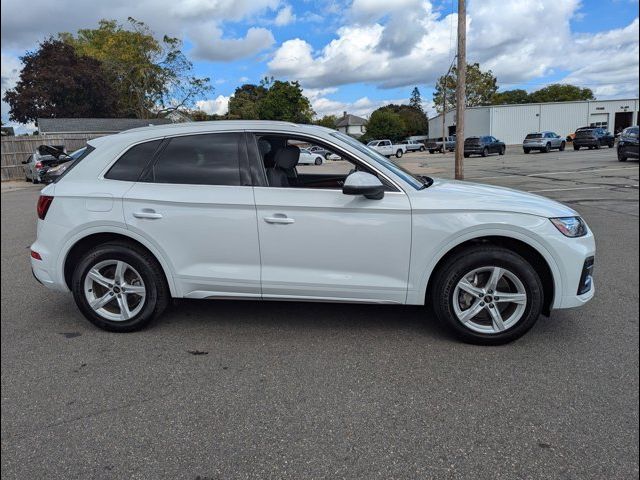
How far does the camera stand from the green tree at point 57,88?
37875 mm

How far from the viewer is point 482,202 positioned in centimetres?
343

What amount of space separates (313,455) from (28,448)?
148 cm

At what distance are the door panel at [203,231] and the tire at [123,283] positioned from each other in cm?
18

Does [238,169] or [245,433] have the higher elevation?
[238,169]

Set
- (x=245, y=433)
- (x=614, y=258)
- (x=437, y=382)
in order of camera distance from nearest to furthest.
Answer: (x=245, y=433)
(x=437, y=382)
(x=614, y=258)

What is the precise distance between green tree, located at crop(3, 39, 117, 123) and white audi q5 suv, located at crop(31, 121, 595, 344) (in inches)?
1606

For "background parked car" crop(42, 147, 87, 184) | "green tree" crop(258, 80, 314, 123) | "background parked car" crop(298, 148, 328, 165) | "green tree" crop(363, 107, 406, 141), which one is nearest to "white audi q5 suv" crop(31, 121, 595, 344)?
"background parked car" crop(42, 147, 87, 184)

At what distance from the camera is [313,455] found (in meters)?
2.34

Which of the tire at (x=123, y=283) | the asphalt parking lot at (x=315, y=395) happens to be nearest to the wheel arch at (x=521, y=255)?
the asphalt parking lot at (x=315, y=395)

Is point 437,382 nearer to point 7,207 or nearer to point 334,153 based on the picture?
point 334,153

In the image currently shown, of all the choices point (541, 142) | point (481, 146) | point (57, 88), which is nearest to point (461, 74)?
point (481, 146)

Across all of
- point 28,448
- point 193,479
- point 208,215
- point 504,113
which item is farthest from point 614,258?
point 504,113

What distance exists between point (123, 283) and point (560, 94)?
108657mm

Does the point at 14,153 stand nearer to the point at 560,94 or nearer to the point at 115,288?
the point at 115,288
